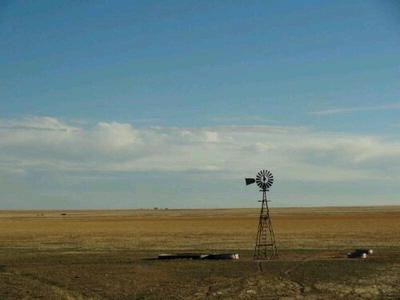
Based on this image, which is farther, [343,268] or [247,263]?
[247,263]

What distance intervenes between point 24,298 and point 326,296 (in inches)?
345

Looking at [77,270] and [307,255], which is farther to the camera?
[307,255]

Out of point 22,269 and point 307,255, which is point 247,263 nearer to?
point 307,255

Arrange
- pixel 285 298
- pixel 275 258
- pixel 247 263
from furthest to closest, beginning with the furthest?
1. pixel 275 258
2. pixel 247 263
3. pixel 285 298

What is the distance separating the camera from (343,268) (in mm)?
26812

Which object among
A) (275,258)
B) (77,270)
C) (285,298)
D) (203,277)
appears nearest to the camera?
(285,298)

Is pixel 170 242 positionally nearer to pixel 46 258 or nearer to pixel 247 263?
pixel 46 258

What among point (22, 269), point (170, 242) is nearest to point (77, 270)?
point (22, 269)

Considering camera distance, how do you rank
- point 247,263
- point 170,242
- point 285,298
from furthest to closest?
1. point 170,242
2. point 247,263
3. point 285,298

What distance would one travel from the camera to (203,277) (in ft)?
80.0

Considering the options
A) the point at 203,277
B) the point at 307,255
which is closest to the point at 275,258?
the point at 307,255

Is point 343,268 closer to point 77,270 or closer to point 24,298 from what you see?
point 77,270

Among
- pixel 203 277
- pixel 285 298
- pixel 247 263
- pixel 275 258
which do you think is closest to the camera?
pixel 285 298

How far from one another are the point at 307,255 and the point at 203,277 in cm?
980
